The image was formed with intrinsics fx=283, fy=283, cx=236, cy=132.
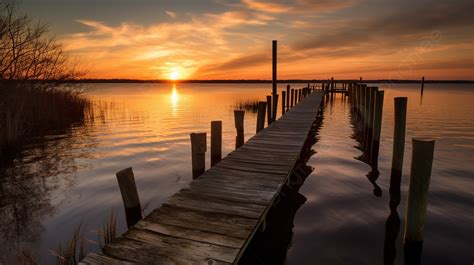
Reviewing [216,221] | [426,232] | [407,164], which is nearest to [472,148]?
[407,164]

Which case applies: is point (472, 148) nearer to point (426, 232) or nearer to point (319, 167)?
point (319, 167)

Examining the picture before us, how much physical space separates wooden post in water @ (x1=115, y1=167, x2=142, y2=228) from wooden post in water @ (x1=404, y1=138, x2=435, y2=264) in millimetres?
4276

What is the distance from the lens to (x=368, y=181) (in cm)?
816

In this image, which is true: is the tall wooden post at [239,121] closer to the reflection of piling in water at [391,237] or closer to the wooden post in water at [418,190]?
the reflection of piling in water at [391,237]

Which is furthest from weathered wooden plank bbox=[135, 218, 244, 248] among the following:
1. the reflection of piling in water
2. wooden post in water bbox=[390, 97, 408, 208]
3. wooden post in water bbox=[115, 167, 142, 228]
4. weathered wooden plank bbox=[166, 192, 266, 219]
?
wooden post in water bbox=[390, 97, 408, 208]

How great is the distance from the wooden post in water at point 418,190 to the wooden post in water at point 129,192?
4.28 m

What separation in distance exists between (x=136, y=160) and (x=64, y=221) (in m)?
4.50

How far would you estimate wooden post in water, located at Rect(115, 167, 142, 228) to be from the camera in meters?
4.33

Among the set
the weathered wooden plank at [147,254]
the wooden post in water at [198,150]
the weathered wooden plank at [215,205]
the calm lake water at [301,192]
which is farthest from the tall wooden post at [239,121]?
the weathered wooden plank at [147,254]

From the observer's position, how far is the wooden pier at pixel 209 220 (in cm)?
311

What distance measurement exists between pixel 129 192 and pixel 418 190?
14.5 feet

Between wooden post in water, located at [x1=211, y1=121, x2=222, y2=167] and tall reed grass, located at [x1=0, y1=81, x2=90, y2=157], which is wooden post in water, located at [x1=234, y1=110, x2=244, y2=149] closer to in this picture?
wooden post in water, located at [x1=211, y1=121, x2=222, y2=167]

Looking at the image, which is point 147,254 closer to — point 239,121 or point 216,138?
point 216,138

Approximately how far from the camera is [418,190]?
14.0ft
